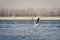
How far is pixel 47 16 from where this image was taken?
585 inches

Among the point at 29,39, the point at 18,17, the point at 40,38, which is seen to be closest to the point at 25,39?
the point at 29,39

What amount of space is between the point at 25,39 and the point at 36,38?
49 cm

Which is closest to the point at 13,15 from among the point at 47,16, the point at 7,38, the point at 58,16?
the point at 47,16

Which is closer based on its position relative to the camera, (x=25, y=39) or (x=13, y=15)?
(x=25, y=39)

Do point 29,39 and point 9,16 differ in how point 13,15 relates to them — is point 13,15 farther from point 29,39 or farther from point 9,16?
point 29,39

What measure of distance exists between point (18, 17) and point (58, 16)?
3.67 m

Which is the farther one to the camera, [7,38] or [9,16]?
[9,16]

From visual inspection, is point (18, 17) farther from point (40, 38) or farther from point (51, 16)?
point (40, 38)

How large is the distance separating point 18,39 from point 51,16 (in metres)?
8.69

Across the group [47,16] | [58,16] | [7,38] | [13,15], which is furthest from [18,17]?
[7,38]

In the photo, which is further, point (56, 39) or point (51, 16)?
point (51, 16)

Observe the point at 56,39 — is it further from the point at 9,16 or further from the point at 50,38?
the point at 9,16

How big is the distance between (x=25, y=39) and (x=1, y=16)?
8.36m

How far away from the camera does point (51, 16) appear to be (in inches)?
589
